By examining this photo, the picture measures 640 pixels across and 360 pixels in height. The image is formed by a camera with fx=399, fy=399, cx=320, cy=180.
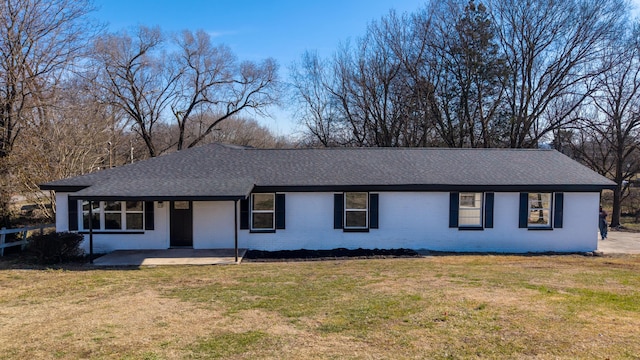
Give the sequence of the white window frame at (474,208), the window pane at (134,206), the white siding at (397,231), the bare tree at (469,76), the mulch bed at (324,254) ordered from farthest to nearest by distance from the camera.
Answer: the bare tree at (469,76)
the white window frame at (474,208)
the white siding at (397,231)
the window pane at (134,206)
the mulch bed at (324,254)

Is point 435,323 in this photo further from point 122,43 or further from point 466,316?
point 122,43

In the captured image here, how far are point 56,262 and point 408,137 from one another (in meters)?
26.5

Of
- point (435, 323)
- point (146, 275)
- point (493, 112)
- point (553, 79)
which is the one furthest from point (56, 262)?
point (553, 79)

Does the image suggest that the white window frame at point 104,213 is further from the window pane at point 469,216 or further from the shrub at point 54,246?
the window pane at point 469,216

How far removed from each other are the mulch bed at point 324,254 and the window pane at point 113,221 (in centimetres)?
473

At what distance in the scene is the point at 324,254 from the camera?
13.8 metres

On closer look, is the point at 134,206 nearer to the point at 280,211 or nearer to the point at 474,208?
the point at 280,211

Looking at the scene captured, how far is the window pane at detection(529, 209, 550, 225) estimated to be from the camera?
15.0 meters

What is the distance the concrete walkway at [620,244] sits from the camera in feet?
49.1

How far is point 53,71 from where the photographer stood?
16094 millimetres

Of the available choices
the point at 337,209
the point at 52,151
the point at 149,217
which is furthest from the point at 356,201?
the point at 52,151

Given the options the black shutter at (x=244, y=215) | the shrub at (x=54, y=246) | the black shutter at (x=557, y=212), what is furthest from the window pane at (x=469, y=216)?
Answer: the shrub at (x=54, y=246)

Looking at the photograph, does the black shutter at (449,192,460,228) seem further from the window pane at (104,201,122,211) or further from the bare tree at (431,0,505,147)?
the bare tree at (431,0,505,147)

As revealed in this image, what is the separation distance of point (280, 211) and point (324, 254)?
2.20 metres
